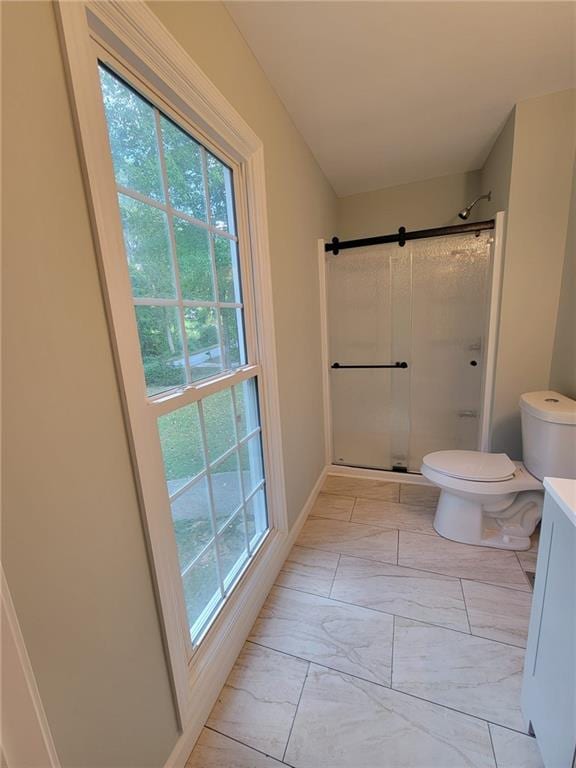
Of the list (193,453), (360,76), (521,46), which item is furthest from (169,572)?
(521,46)

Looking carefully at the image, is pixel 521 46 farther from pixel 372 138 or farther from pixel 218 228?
pixel 218 228

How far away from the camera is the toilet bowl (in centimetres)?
170

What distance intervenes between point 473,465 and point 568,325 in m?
0.92

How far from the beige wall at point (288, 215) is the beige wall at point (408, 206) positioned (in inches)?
7.9

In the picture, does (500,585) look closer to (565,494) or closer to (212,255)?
(565,494)

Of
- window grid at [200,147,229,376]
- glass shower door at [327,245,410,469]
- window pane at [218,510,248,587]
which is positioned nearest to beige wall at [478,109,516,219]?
glass shower door at [327,245,410,469]

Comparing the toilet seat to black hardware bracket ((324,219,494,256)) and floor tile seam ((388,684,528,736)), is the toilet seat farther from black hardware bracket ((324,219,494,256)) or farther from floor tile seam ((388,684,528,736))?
Answer: black hardware bracket ((324,219,494,256))

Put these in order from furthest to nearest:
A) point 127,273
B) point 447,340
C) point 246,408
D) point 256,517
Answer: point 447,340 → point 256,517 → point 246,408 → point 127,273

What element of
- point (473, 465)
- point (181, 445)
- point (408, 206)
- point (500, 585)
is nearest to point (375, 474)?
point (473, 465)

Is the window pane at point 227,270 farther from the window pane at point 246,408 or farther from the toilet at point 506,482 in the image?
the toilet at point 506,482

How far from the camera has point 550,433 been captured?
159 centimetres

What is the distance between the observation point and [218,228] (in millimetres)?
1218

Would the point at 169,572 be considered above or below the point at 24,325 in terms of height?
below

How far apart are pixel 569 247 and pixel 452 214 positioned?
40.0 inches
